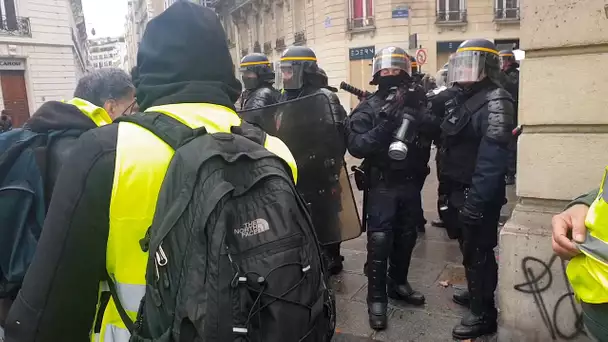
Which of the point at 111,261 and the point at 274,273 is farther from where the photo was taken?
the point at 111,261

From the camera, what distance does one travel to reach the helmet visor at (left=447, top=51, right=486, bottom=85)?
333cm

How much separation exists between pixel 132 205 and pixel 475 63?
277 centimetres

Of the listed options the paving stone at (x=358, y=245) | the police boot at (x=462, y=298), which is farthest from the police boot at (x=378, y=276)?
the paving stone at (x=358, y=245)

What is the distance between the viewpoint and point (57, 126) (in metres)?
2.06

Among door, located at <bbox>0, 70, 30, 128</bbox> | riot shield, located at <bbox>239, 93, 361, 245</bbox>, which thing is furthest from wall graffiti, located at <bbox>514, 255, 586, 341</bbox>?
door, located at <bbox>0, 70, 30, 128</bbox>

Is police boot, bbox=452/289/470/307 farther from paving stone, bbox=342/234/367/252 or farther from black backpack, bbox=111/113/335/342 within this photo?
black backpack, bbox=111/113/335/342

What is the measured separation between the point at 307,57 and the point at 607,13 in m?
2.60

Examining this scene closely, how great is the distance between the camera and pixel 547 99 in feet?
9.20

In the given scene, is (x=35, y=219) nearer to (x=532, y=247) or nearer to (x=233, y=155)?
(x=233, y=155)

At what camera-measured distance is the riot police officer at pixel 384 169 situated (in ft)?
11.5

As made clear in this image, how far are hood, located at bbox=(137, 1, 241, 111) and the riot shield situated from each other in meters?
1.78

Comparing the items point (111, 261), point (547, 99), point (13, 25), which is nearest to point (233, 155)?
point (111, 261)

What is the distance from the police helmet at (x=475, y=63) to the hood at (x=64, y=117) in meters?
2.41

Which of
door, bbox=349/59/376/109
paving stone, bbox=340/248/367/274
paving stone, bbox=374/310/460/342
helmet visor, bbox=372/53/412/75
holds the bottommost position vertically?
paving stone, bbox=340/248/367/274
